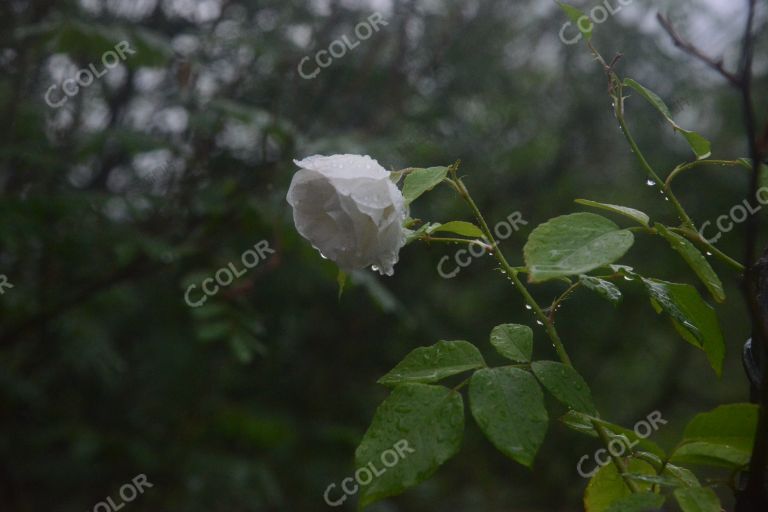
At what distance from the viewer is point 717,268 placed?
7.97 ft

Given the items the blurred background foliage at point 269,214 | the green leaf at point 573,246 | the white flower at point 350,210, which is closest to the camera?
the green leaf at point 573,246

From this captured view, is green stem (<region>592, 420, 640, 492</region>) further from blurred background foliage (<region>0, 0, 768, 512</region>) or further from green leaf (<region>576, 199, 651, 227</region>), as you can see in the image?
blurred background foliage (<region>0, 0, 768, 512</region>)

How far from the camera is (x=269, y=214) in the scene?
61.4 inches

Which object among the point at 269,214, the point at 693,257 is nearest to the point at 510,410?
the point at 693,257

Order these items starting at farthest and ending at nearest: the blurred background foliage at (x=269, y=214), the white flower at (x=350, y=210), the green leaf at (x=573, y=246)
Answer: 1. the blurred background foliage at (x=269, y=214)
2. the white flower at (x=350, y=210)
3. the green leaf at (x=573, y=246)

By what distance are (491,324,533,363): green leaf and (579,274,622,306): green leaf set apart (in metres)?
0.06

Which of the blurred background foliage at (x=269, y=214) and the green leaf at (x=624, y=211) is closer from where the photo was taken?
the green leaf at (x=624, y=211)

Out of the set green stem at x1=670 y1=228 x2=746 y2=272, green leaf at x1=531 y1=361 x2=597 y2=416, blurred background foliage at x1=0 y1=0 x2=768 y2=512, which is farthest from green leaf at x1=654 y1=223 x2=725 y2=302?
blurred background foliage at x1=0 y1=0 x2=768 y2=512

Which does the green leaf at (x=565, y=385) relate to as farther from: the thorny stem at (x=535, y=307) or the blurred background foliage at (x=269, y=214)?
the blurred background foliage at (x=269, y=214)

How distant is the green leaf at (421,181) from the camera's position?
22.1 inches

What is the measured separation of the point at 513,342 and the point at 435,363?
66mm

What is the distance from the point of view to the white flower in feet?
1.87

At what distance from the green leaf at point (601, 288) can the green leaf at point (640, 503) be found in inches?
6.1

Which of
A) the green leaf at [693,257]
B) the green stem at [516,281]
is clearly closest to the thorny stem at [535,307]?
the green stem at [516,281]
